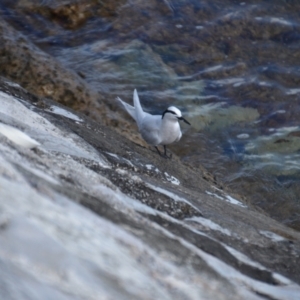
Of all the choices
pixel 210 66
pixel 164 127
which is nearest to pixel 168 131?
pixel 164 127

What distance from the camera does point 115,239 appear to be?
2.09 meters

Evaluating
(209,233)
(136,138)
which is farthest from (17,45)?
(209,233)

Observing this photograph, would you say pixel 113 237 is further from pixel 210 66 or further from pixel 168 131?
pixel 210 66

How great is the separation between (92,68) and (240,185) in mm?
3214

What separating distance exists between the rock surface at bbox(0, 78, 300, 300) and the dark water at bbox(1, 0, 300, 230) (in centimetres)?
390

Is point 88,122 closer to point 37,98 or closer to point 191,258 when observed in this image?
point 37,98

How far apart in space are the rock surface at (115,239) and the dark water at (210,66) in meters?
3.90

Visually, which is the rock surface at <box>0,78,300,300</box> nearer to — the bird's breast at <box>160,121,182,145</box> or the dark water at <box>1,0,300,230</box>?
the bird's breast at <box>160,121,182,145</box>

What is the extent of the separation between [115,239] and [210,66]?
747cm

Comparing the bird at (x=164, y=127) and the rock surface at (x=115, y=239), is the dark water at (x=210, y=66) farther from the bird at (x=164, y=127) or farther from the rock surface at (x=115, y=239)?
the rock surface at (x=115, y=239)

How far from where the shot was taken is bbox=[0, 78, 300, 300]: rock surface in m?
1.88

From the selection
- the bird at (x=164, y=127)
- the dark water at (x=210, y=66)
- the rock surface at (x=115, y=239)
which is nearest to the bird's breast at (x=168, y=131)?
the bird at (x=164, y=127)

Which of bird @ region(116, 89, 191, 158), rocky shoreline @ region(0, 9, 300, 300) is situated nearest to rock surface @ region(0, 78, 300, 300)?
rocky shoreline @ region(0, 9, 300, 300)

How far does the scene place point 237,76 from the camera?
911 centimetres
